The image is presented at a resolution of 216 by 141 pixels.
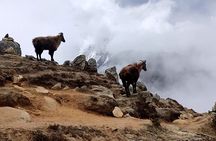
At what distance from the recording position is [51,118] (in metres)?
19.6

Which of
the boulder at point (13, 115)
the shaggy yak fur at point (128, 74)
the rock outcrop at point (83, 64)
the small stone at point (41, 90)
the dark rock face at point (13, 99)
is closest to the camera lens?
the boulder at point (13, 115)

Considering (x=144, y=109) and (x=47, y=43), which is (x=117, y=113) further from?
(x=47, y=43)

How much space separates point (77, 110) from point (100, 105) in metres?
1.14

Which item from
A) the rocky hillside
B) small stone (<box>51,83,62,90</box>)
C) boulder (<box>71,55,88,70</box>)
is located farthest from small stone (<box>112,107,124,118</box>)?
boulder (<box>71,55,88,70</box>)

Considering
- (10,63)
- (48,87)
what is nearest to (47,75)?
(48,87)

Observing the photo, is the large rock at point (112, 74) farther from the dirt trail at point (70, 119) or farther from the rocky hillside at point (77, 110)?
the dirt trail at point (70, 119)

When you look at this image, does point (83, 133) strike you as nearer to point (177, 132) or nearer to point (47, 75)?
point (177, 132)

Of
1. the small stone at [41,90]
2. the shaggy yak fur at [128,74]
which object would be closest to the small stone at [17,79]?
the small stone at [41,90]

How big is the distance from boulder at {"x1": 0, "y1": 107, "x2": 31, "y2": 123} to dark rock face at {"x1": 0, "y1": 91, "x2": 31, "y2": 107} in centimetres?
100

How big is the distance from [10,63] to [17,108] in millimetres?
9501

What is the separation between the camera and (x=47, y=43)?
33656 mm

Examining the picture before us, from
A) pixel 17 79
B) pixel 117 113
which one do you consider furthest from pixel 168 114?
pixel 17 79

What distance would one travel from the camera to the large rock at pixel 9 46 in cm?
3469

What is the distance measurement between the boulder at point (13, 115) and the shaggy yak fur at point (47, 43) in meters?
14.4
